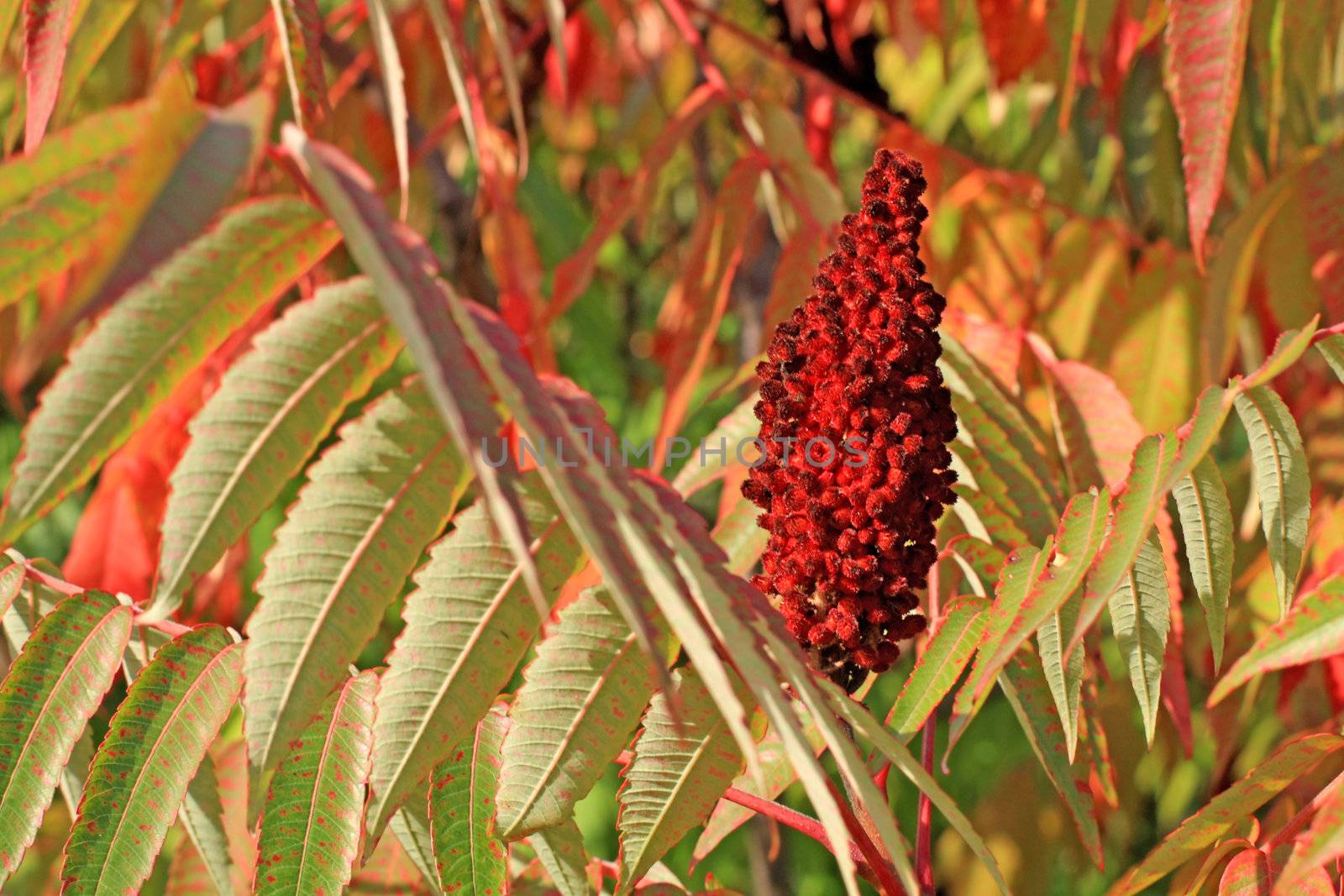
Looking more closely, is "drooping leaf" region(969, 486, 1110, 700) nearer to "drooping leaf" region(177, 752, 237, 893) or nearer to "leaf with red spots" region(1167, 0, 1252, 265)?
"leaf with red spots" region(1167, 0, 1252, 265)

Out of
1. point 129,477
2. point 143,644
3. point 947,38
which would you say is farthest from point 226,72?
point 143,644

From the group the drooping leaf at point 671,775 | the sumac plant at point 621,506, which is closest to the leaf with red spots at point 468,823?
the sumac plant at point 621,506

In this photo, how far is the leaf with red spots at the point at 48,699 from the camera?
35.8 inches

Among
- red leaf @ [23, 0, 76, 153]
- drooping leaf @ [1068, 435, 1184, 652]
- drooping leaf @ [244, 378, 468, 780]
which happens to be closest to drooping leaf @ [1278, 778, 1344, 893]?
drooping leaf @ [1068, 435, 1184, 652]

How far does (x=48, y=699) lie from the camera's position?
94 centimetres

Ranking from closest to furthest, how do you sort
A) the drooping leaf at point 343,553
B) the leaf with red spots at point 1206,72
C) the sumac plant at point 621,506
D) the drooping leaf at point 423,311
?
the drooping leaf at point 423,311
the sumac plant at point 621,506
the drooping leaf at point 343,553
the leaf with red spots at point 1206,72

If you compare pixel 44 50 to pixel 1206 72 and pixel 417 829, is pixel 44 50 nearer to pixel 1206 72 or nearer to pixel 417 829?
pixel 417 829

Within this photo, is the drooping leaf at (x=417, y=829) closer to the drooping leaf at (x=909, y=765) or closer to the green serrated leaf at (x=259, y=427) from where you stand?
the green serrated leaf at (x=259, y=427)

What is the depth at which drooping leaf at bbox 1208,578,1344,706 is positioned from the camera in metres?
0.72

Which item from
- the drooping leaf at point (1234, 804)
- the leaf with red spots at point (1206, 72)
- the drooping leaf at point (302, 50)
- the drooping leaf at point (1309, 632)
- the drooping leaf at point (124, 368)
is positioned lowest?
the drooping leaf at point (1234, 804)

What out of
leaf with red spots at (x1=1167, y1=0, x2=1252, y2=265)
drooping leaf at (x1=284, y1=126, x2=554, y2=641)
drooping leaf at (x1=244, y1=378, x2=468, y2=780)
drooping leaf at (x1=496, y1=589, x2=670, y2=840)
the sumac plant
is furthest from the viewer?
leaf with red spots at (x1=1167, y1=0, x2=1252, y2=265)

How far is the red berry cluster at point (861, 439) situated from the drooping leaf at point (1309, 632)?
0.28 metres

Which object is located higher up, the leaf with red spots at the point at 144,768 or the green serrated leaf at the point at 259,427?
the green serrated leaf at the point at 259,427

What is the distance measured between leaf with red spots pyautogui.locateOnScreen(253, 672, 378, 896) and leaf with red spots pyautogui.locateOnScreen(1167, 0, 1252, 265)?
2.72 feet
